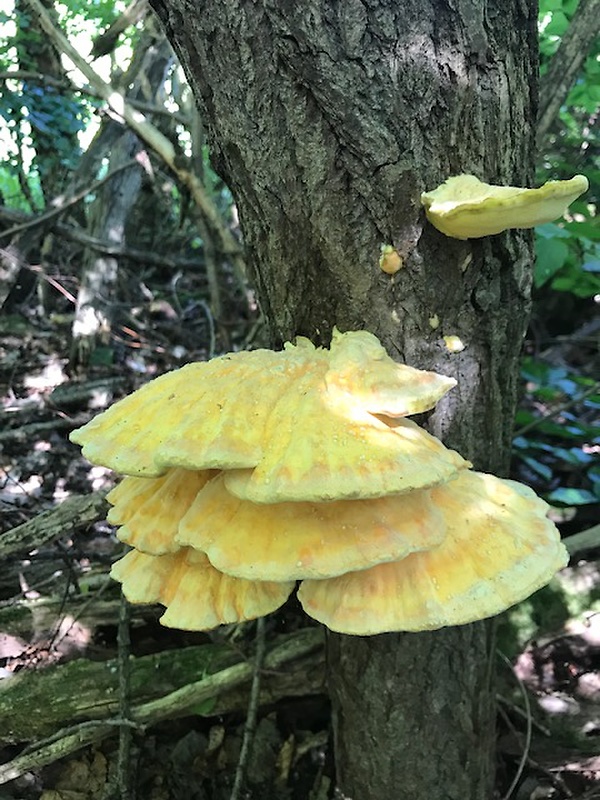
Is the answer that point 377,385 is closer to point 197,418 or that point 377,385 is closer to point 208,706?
point 197,418

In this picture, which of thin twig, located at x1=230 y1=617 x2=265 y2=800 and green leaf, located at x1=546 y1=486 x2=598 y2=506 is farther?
green leaf, located at x1=546 y1=486 x2=598 y2=506

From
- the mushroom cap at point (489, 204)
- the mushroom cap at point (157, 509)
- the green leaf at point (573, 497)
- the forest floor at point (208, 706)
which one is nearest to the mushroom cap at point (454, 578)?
the mushroom cap at point (157, 509)

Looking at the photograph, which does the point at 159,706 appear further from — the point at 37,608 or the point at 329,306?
the point at 329,306

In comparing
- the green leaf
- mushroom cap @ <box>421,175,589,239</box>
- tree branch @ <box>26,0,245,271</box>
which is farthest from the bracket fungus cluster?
tree branch @ <box>26,0,245,271</box>

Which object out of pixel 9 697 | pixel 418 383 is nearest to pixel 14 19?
pixel 9 697

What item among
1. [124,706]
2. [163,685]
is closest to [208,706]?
[163,685]

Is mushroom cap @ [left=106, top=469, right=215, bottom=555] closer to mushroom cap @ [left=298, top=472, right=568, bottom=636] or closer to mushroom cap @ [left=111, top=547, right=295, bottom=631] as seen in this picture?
mushroom cap @ [left=111, top=547, right=295, bottom=631]

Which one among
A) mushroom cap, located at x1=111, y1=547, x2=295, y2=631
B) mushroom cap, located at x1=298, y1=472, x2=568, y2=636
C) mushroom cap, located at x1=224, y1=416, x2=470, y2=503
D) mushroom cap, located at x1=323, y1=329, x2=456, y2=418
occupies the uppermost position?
mushroom cap, located at x1=323, y1=329, x2=456, y2=418

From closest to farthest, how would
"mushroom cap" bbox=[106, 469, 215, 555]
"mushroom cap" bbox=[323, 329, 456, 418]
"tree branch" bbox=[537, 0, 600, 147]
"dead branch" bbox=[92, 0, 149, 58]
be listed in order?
1. "mushroom cap" bbox=[323, 329, 456, 418]
2. "mushroom cap" bbox=[106, 469, 215, 555]
3. "tree branch" bbox=[537, 0, 600, 147]
4. "dead branch" bbox=[92, 0, 149, 58]
